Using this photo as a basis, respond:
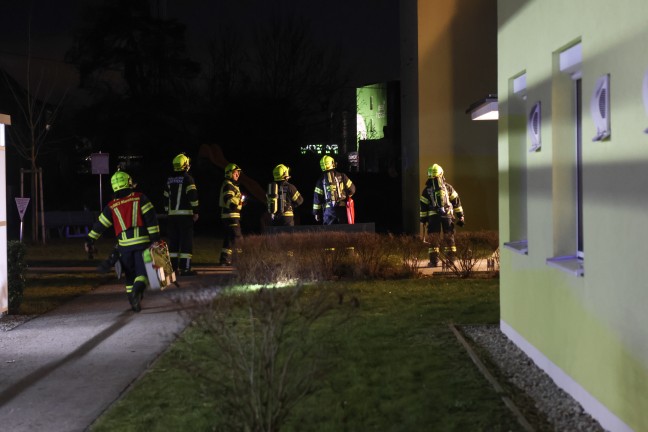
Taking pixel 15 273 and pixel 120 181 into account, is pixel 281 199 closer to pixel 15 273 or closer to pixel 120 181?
pixel 120 181

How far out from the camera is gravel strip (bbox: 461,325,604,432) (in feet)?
20.3

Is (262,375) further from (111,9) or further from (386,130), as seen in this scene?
(386,130)

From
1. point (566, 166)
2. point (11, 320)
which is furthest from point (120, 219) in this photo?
point (566, 166)

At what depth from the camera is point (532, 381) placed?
24.7ft

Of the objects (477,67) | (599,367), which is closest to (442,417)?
(599,367)

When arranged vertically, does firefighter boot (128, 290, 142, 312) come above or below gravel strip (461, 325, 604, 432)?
above

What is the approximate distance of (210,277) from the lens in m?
15.9

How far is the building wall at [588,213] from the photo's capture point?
5.20 metres

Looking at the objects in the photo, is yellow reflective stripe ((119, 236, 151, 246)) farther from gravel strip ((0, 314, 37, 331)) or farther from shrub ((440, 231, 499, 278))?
shrub ((440, 231, 499, 278))

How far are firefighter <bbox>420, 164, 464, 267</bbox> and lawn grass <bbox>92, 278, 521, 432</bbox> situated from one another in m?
5.27

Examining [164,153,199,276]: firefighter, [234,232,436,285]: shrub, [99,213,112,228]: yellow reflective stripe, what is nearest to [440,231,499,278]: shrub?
[234,232,436,285]: shrub

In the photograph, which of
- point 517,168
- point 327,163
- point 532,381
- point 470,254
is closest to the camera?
point 532,381

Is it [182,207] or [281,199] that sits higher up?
[281,199]

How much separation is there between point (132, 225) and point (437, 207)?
6513mm
